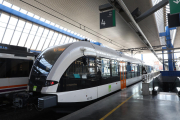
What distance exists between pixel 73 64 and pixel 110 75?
12.2 ft

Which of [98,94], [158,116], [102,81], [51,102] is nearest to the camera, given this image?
→ [158,116]

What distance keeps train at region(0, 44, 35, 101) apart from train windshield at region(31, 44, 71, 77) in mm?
2577

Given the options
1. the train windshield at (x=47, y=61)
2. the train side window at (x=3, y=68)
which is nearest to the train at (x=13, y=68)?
the train side window at (x=3, y=68)

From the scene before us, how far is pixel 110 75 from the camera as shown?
875 cm

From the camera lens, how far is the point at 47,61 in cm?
585

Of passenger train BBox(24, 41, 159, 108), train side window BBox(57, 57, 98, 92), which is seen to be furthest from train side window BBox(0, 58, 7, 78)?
train side window BBox(57, 57, 98, 92)

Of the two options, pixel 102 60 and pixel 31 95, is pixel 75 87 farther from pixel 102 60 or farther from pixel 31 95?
pixel 102 60

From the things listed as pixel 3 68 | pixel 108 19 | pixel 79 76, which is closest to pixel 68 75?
pixel 79 76

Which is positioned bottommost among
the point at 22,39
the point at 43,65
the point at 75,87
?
the point at 75,87

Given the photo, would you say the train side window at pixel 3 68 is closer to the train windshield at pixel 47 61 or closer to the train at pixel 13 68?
the train at pixel 13 68

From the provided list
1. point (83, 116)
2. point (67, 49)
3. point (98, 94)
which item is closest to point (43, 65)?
point (67, 49)

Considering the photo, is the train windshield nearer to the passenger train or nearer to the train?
the passenger train

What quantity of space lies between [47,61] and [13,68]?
3.45 m

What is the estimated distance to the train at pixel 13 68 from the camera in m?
7.36
